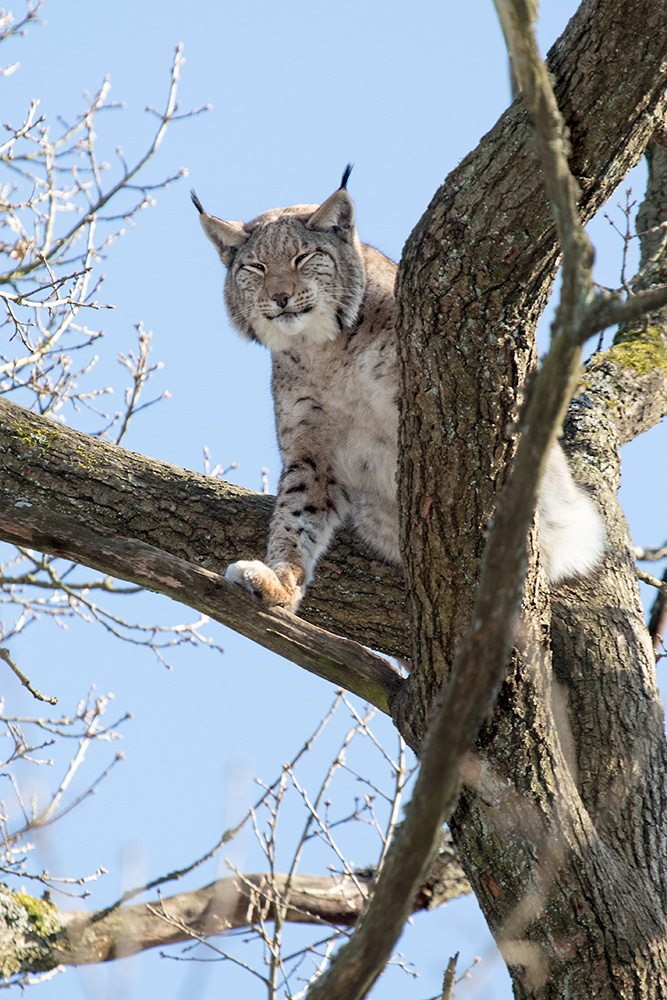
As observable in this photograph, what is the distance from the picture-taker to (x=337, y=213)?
17.1 ft

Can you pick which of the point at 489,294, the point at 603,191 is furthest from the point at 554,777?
the point at 603,191

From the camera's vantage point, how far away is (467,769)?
3236mm

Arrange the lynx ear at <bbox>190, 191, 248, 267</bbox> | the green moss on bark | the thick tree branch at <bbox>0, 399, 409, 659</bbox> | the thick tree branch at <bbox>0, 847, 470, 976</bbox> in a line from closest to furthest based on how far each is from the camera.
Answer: the thick tree branch at <bbox>0, 399, 409, 659</bbox>
the thick tree branch at <bbox>0, 847, 470, 976</bbox>
the lynx ear at <bbox>190, 191, 248, 267</bbox>
the green moss on bark

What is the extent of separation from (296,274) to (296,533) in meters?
1.40

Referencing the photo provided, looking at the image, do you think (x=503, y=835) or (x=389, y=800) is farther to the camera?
(x=389, y=800)

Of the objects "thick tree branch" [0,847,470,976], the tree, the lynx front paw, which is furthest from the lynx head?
"thick tree branch" [0,847,470,976]

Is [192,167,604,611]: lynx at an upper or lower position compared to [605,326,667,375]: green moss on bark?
lower

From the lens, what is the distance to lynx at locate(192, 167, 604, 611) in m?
4.40

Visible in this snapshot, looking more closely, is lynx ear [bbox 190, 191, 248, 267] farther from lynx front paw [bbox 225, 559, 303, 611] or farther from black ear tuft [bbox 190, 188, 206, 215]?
lynx front paw [bbox 225, 559, 303, 611]

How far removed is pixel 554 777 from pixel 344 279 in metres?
2.66

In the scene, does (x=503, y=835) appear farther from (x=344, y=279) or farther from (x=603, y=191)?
(x=344, y=279)

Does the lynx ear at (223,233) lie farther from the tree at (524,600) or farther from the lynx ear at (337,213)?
the tree at (524,600)

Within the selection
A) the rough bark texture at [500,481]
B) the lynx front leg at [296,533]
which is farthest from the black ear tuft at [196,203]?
the rough bark texture at [500,481]

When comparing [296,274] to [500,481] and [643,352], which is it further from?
[500,481]
